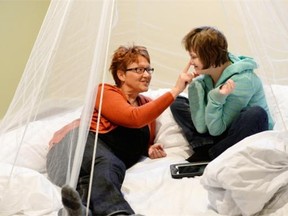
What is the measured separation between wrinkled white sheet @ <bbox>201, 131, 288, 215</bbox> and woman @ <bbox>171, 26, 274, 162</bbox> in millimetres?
309

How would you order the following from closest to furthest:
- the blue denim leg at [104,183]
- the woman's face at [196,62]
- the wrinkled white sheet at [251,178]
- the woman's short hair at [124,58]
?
1. the wrinkled white sheet at [251,178]
2. the blue denim leg at [104,183]
3. the woman's face at [196,62]
4. the woman's short hair at [124,58]

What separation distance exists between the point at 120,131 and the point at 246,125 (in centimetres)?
46

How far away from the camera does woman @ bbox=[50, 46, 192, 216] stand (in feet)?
3.47

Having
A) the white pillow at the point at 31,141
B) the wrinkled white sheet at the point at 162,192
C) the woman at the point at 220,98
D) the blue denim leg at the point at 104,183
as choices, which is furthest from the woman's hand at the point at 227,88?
the white pillow at the point at 31,141

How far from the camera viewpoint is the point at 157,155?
1.52m

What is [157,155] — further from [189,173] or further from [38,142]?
[38,142]

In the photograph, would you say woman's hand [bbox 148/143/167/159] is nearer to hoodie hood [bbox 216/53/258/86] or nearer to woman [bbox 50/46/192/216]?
woman [bbox 50/46/192/216]

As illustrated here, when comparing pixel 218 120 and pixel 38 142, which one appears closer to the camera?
pixel 38 142

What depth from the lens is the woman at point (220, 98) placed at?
1.30m

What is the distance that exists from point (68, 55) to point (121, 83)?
20.9 inches

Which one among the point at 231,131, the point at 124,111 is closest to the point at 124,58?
the point at 124,111

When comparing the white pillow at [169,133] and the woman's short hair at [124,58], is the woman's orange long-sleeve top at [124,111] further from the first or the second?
the white pillow at [169,133]

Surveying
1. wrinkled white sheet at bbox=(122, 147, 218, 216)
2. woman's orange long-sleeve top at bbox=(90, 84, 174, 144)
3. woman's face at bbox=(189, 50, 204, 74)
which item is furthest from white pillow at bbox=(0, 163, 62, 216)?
woman's face at bbox=(189, 50, 204, 74)

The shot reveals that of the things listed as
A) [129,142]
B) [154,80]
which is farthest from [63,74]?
[154,80]
